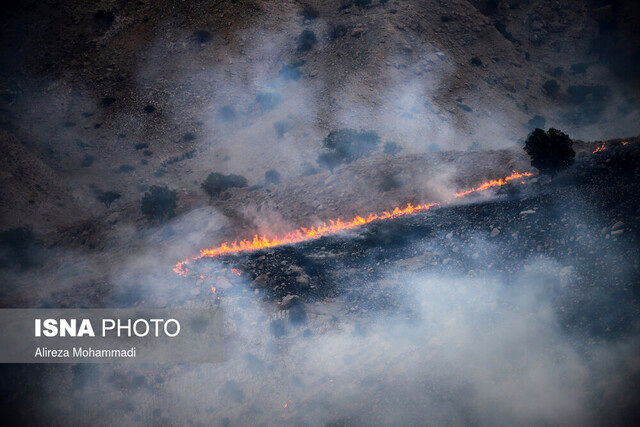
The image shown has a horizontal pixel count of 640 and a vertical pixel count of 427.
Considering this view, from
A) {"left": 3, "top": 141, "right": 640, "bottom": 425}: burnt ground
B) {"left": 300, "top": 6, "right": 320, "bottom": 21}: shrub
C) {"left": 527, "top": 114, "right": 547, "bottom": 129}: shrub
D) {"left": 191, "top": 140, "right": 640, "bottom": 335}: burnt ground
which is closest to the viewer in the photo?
{"left": 3, "top": 141, "right": 640, "bottom": 425}: burnt ground

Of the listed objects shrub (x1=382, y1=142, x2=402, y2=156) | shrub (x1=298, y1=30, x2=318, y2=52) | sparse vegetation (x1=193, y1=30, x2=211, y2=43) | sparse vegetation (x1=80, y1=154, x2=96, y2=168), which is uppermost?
sparse vegetation (x1=193, y1=30, x2=211, y2=43)

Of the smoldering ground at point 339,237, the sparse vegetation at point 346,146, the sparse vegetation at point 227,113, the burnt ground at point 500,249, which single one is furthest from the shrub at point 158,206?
the sparse vegetation at point 346,146

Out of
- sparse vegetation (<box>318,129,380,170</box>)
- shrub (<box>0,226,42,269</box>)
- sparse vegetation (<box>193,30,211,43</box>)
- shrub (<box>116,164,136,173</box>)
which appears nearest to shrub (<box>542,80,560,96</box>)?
sparse vegetation (<box>318,129,380,170</box>)

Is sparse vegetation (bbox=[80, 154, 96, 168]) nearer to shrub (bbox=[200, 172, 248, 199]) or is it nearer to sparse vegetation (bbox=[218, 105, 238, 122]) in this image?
shrub (bbox=[200, 172, 248, 199])

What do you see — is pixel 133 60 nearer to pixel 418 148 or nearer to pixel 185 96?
pixel 185 96

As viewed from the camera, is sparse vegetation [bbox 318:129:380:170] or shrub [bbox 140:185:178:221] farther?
sparse vegetation [bbox 318:129:380:170]
